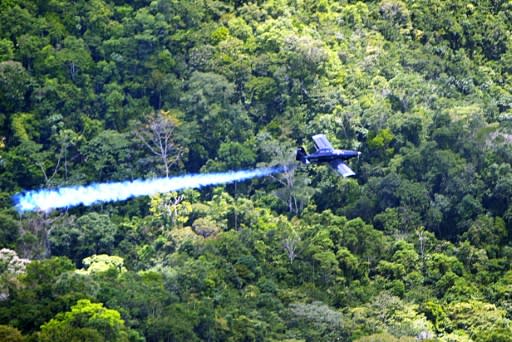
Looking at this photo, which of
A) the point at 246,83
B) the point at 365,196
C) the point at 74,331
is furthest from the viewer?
the point at 246,83

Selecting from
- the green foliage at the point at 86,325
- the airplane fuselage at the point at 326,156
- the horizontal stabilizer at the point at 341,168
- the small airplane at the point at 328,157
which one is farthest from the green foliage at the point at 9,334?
the horizontal stabilizer at the point at 341,168

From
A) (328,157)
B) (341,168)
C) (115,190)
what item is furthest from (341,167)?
(115,190)

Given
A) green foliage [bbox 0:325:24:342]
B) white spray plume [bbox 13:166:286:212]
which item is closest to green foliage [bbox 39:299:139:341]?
green foliage [bbox 0:325:24:342]

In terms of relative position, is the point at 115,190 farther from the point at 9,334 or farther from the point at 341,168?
the point at 9,334

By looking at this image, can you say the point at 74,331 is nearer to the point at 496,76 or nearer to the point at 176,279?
the point at 176,279

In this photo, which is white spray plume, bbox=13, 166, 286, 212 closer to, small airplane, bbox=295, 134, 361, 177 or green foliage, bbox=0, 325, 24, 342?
small airplane, bbox=295, 134, 361, 177

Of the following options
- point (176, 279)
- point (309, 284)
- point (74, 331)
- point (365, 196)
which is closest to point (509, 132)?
point (365, 196)

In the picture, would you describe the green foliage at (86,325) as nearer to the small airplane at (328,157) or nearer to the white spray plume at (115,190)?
the small airplane at (328,157)
